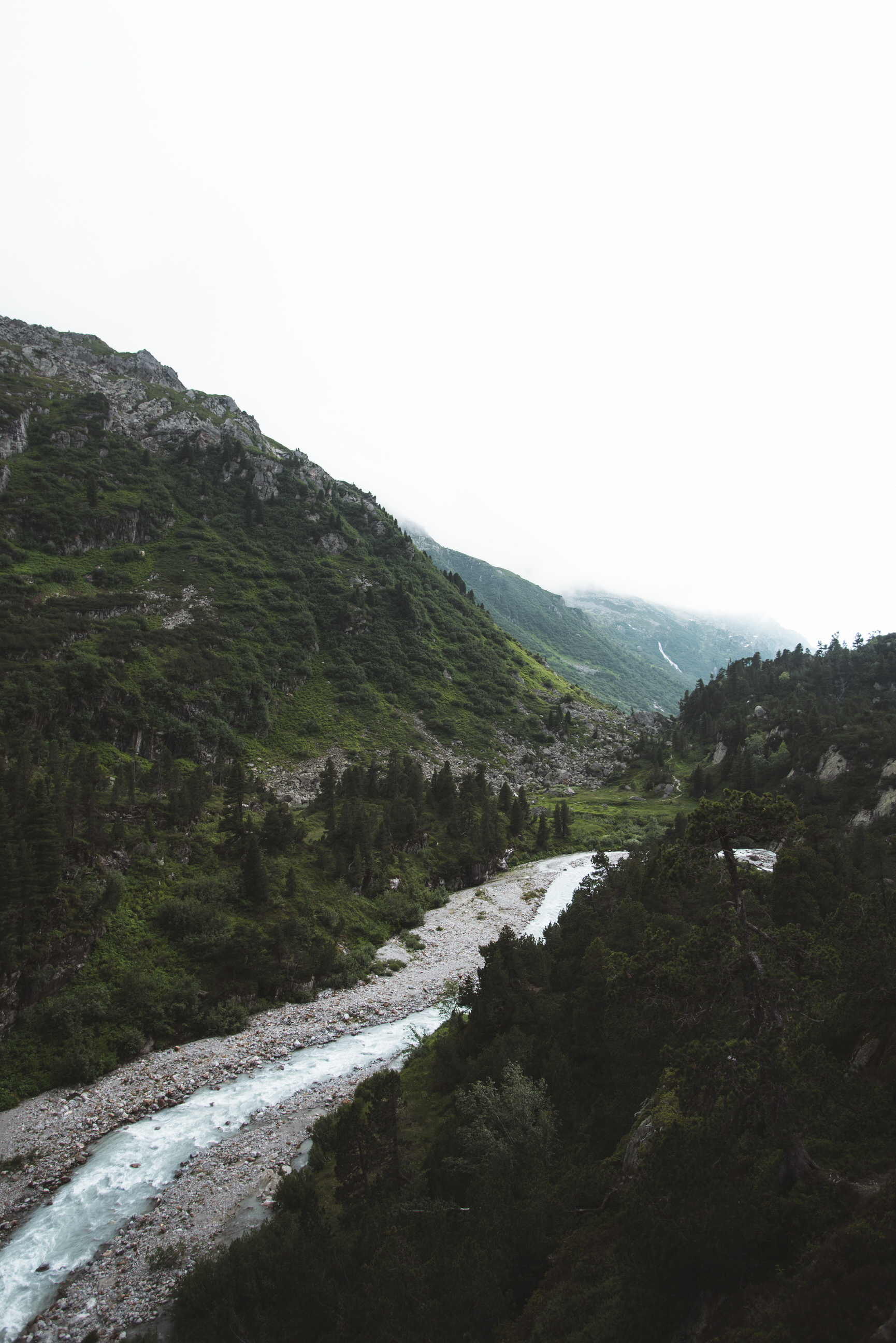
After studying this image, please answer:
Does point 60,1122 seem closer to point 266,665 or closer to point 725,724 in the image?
point 266,665

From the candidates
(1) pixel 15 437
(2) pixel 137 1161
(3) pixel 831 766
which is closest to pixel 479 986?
(2) pixel 137 1161

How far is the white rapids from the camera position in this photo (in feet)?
67.2

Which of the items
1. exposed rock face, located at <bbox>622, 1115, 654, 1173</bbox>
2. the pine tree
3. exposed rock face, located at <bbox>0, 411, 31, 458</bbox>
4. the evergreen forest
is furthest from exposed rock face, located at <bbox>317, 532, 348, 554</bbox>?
exposed rock face, located at <bbox>622, 1115, 654, 1173</bbox>

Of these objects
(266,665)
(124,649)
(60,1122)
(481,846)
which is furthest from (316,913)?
(266,665)

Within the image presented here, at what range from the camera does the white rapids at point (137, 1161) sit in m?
20.5

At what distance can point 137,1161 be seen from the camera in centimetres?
2608

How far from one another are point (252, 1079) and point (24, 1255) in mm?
12247

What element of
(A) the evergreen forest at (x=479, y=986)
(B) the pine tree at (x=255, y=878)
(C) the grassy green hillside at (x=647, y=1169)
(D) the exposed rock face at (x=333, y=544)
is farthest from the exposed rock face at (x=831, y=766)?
(D) the exposed rock face at (x=333, y=544)

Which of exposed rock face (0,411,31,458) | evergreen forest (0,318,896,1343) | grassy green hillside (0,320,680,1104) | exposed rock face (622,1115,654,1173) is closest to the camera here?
evergreen forest (0,318,896,1343)

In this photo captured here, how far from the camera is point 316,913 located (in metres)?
48.9

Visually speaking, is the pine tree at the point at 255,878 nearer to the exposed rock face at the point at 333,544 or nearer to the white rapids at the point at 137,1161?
the white rapids at the point at 137,1161

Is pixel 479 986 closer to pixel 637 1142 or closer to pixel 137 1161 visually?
pixel 137 1161

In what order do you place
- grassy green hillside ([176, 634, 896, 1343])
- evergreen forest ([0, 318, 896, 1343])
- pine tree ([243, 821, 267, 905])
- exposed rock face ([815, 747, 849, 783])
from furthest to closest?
exposed rock face ([815, 747, 849, 783]), pine tree ([243, 821, 267, 905]), evergreen forest ([0, 318, 896, 1343]), grassy green hillside ([176, 634, 896, 1343])

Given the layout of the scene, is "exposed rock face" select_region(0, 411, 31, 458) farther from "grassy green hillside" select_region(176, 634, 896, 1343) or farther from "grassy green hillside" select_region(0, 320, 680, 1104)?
"grassy green hillside" select_region(176, 634, 896, 1343)
